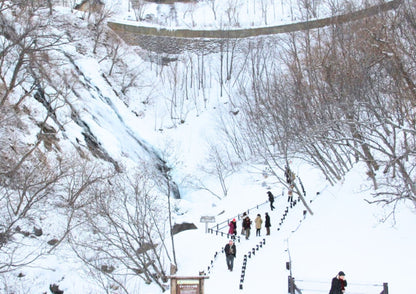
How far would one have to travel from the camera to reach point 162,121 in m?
34.6

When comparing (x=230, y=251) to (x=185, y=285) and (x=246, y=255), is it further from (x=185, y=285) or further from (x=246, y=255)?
(x=185, y=285)

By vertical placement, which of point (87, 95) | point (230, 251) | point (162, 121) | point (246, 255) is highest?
point (162, 121)

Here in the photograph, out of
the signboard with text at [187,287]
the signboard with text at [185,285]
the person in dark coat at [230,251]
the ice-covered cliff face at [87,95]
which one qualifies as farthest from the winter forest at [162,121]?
the signboard with text at [187,287]

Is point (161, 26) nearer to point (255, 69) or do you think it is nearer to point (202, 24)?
point (202, 24)

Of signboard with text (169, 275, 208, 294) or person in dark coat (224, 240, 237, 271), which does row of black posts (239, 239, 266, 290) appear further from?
signboard with text (169, 275, 208, 294)

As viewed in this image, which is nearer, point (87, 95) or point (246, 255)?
point (246, 255)

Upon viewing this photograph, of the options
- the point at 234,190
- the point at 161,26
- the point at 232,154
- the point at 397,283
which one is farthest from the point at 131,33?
the point at 397,283

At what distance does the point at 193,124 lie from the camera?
114ft

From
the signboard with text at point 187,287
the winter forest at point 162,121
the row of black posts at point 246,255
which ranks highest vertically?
the winter forest at point 162,121

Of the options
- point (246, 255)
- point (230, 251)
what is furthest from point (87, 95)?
point (230, 251)

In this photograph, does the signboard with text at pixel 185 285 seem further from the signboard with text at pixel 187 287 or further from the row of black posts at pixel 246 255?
the row of black posts at pixel 246 255

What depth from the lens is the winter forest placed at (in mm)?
13859

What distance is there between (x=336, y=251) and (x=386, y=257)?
170 centimetres

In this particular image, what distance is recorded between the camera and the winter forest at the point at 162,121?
13.9 m
